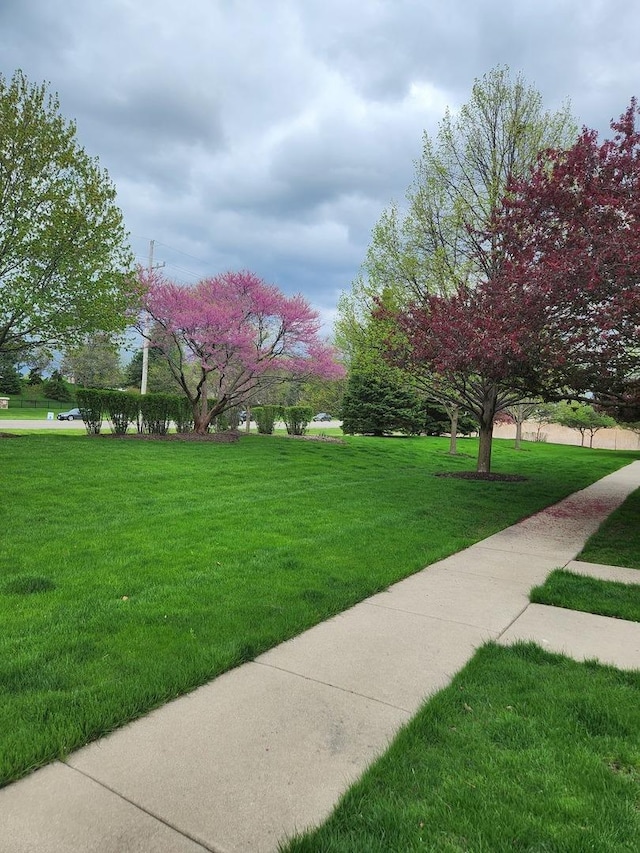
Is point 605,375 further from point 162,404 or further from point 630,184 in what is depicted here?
point 162,404

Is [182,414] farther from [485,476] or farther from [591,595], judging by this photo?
[591,595]

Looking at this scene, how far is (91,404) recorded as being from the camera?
15586 mm

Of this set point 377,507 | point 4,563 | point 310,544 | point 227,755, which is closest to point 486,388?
point 377,507

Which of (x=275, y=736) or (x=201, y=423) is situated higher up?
(x=201, y=423)

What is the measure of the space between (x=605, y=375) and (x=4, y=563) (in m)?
8.13

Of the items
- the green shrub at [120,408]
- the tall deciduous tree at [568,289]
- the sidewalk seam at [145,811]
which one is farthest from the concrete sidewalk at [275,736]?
the green shrub at [120,408]

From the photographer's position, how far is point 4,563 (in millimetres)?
4434

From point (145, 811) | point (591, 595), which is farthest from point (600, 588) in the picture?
point (145, 811)

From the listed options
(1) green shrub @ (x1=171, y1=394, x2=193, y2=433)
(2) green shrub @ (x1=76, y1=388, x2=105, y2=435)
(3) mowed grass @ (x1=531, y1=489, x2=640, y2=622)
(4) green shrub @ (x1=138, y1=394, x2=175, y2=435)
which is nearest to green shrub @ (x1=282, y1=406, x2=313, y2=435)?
(1) green shrub @ (x1=171, y1=394, x2=193, y2=433)

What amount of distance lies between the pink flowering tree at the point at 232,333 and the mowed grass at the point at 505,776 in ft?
48.5

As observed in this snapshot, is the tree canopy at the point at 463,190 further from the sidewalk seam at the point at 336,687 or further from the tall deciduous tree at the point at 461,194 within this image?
the sidewalk seam at the point at 336,687

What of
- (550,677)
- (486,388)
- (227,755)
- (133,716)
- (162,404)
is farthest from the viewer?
(162,404)

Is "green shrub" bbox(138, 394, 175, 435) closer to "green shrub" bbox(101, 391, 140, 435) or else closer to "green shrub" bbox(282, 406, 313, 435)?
"green shrub" bbox(101, 391, 140, 435)

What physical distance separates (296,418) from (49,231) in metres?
12.8
